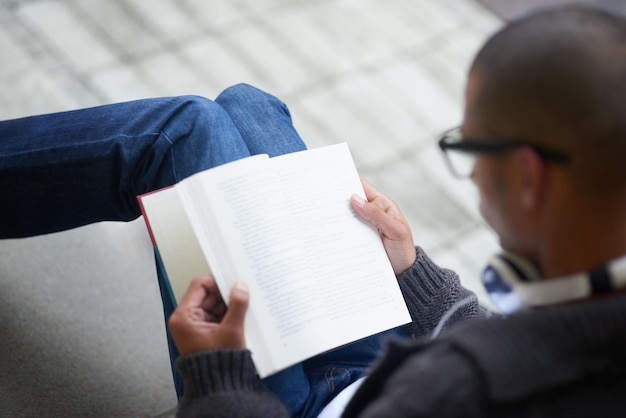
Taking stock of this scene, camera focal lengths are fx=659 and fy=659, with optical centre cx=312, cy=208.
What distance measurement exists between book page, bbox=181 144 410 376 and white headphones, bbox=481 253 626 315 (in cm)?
17

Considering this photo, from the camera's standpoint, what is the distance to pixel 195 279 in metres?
0.83

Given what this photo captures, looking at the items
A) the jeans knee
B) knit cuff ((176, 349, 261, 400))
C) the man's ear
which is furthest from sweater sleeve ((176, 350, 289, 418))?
the jeans knee

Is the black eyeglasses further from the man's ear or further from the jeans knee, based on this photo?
the jeans knee

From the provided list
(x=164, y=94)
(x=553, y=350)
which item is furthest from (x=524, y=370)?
(x=164, y=94)

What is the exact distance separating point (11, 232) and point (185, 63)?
2.51 feet

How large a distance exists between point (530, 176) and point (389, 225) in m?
0.30

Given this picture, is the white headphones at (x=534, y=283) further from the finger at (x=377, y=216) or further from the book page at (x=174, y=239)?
the book page at (x=174, y=239)

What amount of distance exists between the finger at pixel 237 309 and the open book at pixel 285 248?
0.02 m

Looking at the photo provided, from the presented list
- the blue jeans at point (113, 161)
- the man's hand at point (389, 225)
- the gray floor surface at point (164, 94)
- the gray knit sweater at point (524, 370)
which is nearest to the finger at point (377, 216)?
the man's hand at point (389, 225)

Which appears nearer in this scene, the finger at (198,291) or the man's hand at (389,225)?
the finger at (198,291)

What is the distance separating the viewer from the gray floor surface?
3.92ft

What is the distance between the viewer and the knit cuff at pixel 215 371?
0.78 meters

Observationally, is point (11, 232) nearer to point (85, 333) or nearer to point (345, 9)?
point (85, 333)

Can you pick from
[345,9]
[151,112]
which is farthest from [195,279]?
[345,9]
